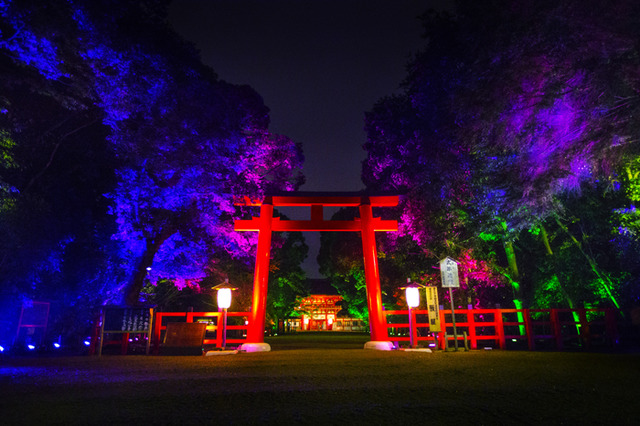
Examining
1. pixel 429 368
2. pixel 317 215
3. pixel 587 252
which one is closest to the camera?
pixel 429 368

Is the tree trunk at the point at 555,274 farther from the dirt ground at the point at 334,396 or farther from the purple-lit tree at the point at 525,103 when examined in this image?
the dirt ground at the point at 334,396

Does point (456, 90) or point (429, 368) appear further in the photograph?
point (456, 90)

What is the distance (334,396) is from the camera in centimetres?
396

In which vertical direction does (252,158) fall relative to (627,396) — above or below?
above

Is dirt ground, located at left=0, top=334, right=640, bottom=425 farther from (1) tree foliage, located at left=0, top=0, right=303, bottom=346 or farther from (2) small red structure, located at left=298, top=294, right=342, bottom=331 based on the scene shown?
(2) small red structure, located at left=298, top=294, right=342, bottom=331

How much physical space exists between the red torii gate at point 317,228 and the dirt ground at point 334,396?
213 inches

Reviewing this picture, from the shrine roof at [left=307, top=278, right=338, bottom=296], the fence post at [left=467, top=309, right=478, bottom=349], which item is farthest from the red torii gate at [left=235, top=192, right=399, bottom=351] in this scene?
the shrine roof at [left=307, top=278, right=338, bottom=296]

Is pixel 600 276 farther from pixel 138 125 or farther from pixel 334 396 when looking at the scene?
pixel 138 125

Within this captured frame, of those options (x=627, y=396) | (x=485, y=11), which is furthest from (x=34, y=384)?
(x=485, y=11)

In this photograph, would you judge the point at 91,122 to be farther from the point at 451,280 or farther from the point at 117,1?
the point at 451,280

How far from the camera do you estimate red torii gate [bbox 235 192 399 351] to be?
11.4m

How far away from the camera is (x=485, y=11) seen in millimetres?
7191

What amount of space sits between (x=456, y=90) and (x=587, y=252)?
988cm

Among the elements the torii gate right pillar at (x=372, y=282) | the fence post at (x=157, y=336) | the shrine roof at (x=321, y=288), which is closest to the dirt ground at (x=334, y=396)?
the fence post at (x=157, y=336)
